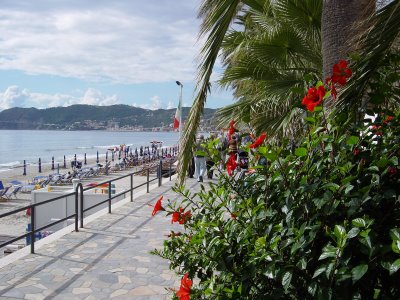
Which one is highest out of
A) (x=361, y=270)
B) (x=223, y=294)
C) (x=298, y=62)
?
(x=298, y=62)

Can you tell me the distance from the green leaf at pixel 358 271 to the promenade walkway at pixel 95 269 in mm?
3302

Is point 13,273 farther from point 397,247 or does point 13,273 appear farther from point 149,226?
point 397,247

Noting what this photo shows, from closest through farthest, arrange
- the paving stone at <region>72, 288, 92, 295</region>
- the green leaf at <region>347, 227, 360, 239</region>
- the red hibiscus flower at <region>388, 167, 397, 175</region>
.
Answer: the green leaf at <region>347, 227, 360, 239</region> < the red hibiscus flower at <region>388, 167, 397, 175</region> < the paving stone at <region>72, 288, 92, 295</region>

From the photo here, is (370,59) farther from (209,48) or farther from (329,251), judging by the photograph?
(209,48)

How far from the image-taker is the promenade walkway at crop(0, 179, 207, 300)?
4.63 m

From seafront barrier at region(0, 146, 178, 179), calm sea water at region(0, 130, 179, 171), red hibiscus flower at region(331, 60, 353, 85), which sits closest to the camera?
red hibiscus flower at region(331, 60, 353, 85)

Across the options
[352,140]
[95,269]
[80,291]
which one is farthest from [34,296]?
[352,140]

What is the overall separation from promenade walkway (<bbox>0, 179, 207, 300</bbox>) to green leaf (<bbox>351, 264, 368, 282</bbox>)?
3302 millimetres

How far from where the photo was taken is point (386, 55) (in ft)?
8.82

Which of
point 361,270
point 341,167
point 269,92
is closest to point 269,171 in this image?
point 341,167

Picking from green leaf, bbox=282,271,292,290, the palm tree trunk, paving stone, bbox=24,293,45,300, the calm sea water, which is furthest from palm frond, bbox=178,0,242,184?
the calm sea water

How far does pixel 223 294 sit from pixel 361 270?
665 mm

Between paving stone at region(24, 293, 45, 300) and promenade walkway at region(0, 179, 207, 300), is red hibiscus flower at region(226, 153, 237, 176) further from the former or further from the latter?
paving stone at region(24, 293, 45, 300)

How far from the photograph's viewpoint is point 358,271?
62.9 inches
